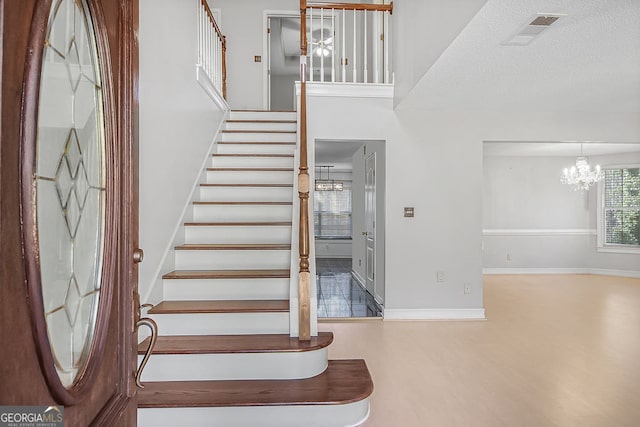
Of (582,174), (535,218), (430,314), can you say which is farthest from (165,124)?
(535,218)

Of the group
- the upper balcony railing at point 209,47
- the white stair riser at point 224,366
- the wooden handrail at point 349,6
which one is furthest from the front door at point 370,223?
the white stair riser at point 224,366

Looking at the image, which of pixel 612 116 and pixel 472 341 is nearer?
pixel 472 341

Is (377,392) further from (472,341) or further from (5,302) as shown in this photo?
(5,302)

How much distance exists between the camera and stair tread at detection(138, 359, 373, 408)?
2.08 metres

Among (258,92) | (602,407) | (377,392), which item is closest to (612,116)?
(602,407)

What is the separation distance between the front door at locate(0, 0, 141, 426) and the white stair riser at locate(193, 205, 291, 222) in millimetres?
2660

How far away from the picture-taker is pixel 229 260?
3217mm

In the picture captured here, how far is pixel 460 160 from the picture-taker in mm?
4824

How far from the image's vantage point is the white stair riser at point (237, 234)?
3471 mm

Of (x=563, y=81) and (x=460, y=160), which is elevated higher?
(x=563, y=81)

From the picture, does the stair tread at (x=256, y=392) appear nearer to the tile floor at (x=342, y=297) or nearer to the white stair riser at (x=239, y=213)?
the white stair riser at (x=239, y=213)

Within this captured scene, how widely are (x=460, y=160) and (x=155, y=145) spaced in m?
3.48

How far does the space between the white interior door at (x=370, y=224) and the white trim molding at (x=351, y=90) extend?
1127mm

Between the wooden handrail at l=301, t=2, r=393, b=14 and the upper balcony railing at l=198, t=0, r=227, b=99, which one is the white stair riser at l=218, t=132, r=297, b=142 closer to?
the upper balcony railing at l=198, t=0, r=227, b=99
